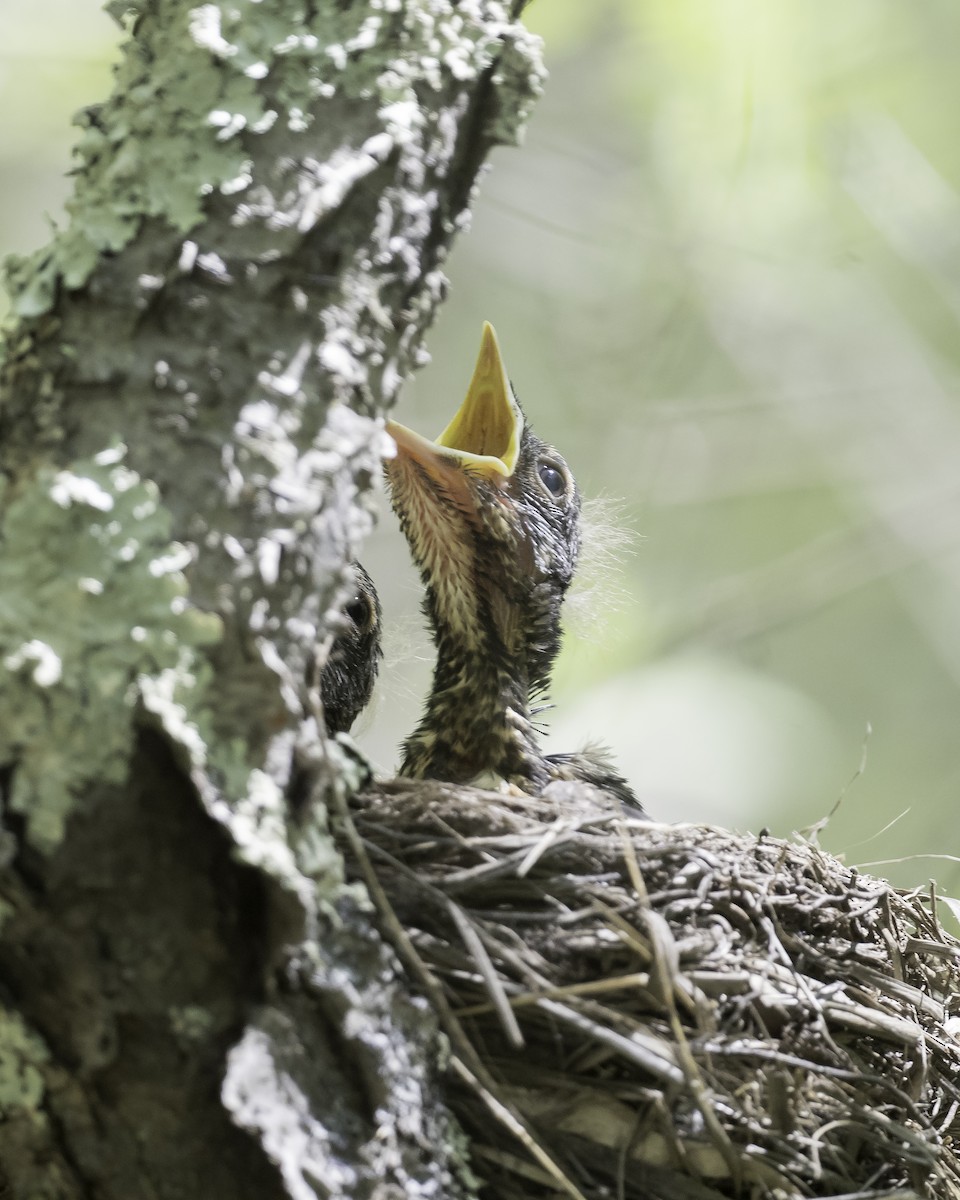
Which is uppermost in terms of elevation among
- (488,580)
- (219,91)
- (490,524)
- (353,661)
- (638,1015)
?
(219,91)

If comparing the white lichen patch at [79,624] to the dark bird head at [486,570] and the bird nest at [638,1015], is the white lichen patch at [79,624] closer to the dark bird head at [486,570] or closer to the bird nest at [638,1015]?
the bird nest at [638,1015]

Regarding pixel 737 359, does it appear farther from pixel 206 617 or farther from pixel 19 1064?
pixel 19 1064

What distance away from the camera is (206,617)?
2.40 feet

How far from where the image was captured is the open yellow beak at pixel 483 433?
1.82 m

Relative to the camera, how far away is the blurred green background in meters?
2.80

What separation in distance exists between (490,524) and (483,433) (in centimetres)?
24

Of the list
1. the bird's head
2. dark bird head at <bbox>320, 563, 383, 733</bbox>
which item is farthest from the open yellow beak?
dark bird head at <bbox>320, 563, 383, 733</bbox>

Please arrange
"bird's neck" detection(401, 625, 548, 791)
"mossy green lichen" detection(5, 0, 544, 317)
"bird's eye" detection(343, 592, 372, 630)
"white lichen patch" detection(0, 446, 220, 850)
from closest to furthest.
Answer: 1. "white lichen patch" detection(0, 446, 220, 850)
2. "mossy green lichen" detection(5, 0, 544, 317)
3. "bird's neck" detection(401, 625, 548, 791)
4. "bird's eye" detection(343, 592, 372, 630)

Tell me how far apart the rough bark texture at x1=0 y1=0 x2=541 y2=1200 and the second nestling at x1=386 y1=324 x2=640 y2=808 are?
0.91 metres

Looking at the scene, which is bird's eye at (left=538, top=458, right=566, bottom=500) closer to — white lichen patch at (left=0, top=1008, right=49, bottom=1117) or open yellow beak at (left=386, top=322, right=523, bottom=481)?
open yellow beak at (left=386, top=322, right=523, bottom=481)

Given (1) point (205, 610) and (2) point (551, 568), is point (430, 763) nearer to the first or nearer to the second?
(2) point (551, 568)

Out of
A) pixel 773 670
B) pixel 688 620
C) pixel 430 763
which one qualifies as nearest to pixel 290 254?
pixel 430 763

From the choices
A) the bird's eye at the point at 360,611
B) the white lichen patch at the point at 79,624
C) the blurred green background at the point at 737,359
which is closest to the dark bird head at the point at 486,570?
the bird's eye at the point at 360,611

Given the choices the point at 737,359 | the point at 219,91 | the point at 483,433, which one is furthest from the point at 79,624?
the point at 737,359
